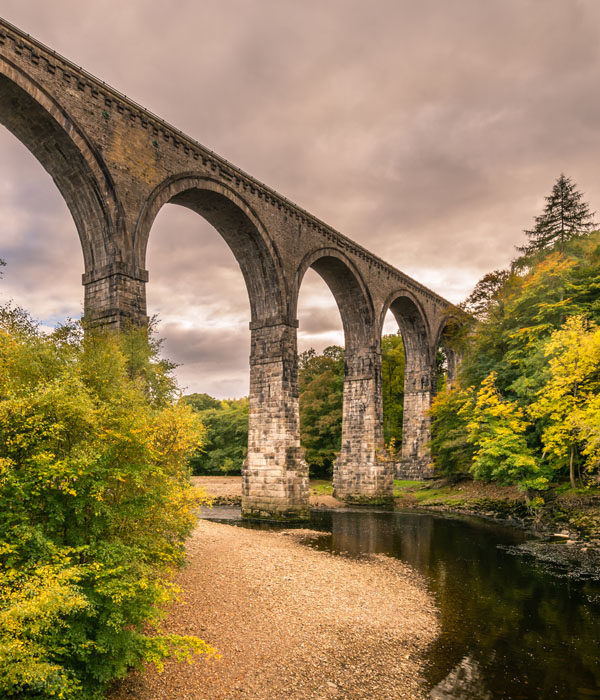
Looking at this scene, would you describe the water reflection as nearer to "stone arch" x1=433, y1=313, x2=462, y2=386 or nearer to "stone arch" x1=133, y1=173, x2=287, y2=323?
"stone arch" x1=133, y1=173, x2=287, y2=323

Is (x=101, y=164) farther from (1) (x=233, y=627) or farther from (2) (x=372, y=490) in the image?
(2) (x=372, y=490)

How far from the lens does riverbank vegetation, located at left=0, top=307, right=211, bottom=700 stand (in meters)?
4.50

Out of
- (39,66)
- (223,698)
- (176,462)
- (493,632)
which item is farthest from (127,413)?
(39,66)

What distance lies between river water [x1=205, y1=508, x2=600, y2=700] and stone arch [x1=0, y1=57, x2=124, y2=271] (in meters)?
12.7

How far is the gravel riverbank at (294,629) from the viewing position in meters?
6.55

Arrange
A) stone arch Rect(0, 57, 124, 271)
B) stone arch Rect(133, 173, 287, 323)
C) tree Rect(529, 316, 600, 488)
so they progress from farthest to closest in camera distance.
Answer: stone arch Rect(133, 173, 287, 323) < tree Rect(529, 316, 600, 488) < stone arch Rect(0, 57, 124, 271)

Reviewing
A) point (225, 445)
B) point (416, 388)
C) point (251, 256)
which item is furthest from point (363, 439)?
point (225, 445)

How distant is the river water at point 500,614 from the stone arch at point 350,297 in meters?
14.3

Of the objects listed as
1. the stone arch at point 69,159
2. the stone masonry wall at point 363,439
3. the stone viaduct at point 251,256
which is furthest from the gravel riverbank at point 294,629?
the stone masonry wall at point 363,439

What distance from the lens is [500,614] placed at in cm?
980

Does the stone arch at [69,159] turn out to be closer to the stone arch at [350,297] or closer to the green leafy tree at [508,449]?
the stone arch at [350,297]

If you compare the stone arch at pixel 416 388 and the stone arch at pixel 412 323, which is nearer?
the stone arch at pixel 412 323

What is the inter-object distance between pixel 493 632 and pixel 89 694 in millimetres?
7106

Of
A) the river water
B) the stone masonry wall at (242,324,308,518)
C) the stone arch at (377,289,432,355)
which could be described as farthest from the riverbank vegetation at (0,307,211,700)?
the stone arch at (377,289,432,355)
